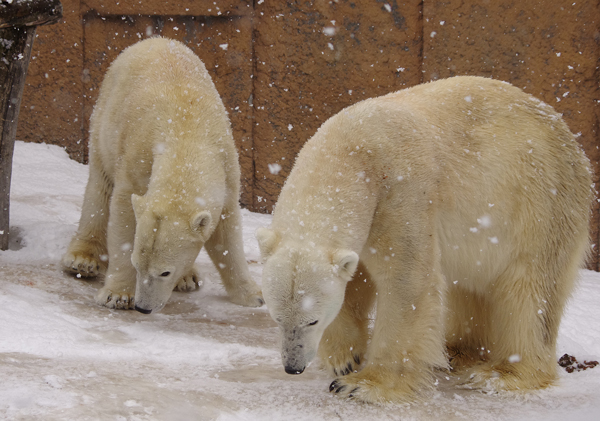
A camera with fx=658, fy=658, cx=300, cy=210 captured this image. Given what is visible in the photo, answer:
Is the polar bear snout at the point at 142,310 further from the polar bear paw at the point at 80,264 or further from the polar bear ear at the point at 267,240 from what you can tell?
the polar bear ear at the point at 267,240

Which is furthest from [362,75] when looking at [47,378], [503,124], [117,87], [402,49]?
[47,378]

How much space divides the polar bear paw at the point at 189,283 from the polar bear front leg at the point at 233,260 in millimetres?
237

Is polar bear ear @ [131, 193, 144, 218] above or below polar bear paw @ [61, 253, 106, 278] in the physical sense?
above

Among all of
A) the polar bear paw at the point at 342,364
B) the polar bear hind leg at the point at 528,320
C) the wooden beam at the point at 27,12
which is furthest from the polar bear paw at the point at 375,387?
the wooden beam at the point at 27,12

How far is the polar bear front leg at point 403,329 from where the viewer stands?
2.70 meters

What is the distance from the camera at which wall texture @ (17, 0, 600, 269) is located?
5.16 metres

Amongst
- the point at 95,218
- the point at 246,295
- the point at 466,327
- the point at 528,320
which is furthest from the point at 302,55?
the point at 528,320

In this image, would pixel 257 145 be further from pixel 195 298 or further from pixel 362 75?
pixel 195 298

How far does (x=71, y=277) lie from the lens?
13.7 ft

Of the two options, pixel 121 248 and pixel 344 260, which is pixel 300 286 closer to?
pixel 344 260

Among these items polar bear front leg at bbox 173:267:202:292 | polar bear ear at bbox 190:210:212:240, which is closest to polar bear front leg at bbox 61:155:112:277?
polar bear front leg at bbox 173:267:202:292

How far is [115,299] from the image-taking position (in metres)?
3.79

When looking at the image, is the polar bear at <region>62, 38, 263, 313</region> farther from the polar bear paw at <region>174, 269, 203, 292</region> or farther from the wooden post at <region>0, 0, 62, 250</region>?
the wooden post at <region>0, 0, 62, 250</region>

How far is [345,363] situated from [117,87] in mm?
2472
